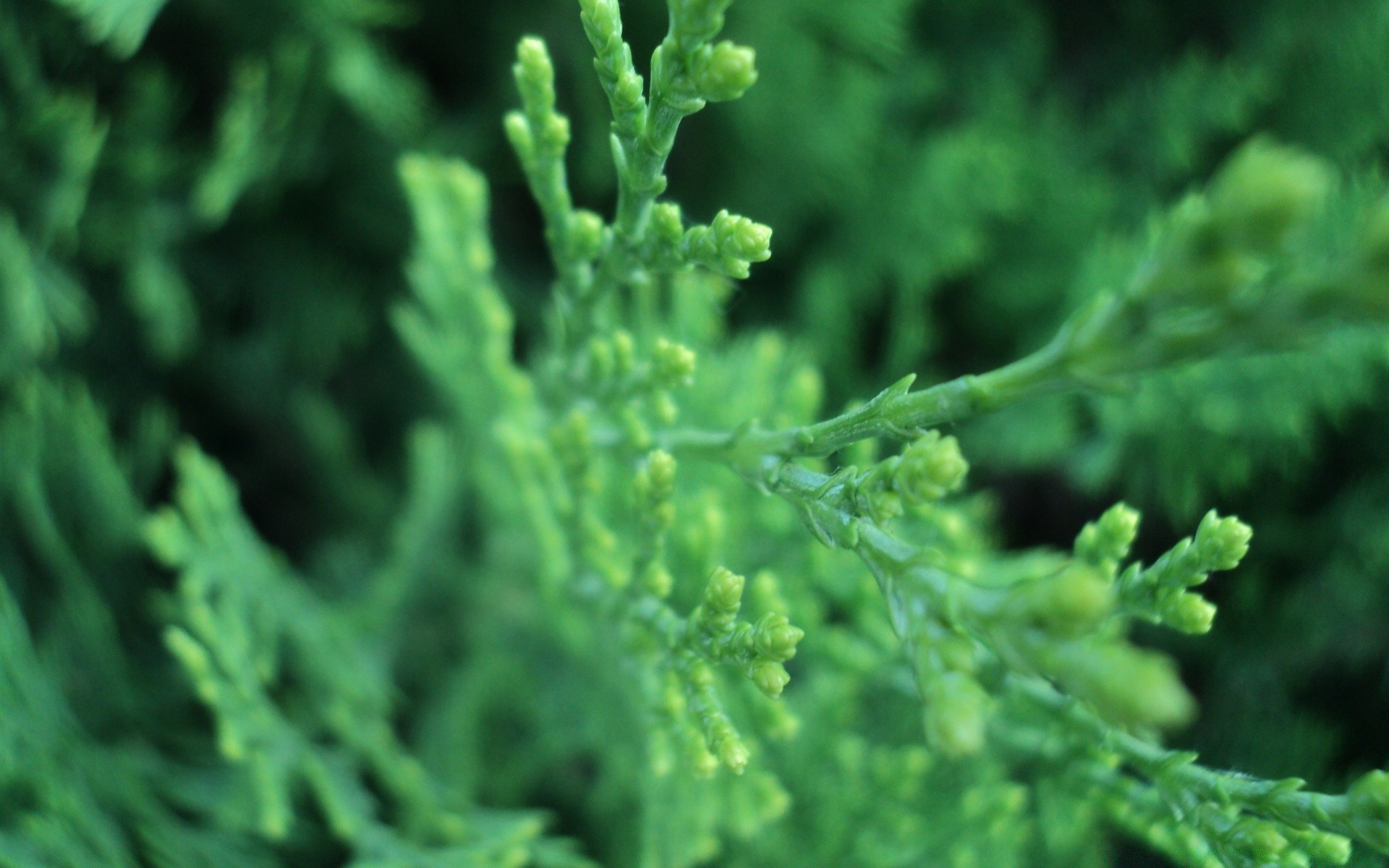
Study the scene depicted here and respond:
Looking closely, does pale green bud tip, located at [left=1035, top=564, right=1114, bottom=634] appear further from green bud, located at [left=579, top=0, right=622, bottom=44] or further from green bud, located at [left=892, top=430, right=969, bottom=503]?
green bud, located at [left=579, top=0, right=622, bottom=44]

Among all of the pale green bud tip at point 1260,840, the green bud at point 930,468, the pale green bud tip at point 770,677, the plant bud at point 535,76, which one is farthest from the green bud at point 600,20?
the pale green bud tip at point 1260,840

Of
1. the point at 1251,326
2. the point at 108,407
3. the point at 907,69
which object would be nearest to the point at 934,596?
the point at 1251,326

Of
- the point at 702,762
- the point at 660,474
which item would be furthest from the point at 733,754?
the point at 660,474

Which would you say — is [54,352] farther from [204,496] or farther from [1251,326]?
[1251,326]

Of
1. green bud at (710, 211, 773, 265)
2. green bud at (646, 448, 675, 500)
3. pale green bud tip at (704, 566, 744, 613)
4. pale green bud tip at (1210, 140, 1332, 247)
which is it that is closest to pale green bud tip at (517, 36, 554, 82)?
green bud at (710, 211, 773, 265)

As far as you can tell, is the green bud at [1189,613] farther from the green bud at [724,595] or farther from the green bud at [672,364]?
the green bud at [672,364]

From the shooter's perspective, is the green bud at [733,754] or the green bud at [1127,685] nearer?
the green bud at [1127,685]

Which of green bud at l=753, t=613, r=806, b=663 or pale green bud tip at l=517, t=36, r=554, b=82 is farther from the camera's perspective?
pale green bud tip at l=517, t=36, r=554, b=82
